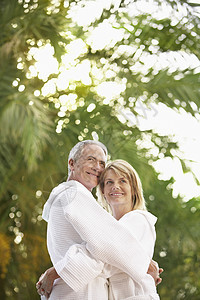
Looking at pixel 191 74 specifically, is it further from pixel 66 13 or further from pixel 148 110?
pixel 66 13

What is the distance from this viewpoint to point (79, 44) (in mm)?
3234

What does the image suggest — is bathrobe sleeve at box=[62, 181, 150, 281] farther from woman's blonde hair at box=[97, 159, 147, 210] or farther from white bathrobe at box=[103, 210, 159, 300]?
woman's blonde hair at box=[97, 159, 147, 210]

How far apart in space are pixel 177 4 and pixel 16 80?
1.07 m

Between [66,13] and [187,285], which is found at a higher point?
[66,13]

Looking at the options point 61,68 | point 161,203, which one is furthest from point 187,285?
point 61,68

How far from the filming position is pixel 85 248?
3.76 ft

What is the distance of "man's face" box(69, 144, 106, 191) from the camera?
1.33 metres

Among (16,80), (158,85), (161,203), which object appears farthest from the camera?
(161,203)

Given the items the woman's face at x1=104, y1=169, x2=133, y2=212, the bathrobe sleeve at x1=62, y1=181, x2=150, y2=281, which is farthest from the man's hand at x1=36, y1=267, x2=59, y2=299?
the woman's face at x1=104, y1=169, x2=133, y2=212

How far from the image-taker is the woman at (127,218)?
3.82 ft

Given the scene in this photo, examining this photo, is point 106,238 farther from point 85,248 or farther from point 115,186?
point 115,186

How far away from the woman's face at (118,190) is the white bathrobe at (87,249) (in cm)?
12

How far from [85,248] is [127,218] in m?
0.15

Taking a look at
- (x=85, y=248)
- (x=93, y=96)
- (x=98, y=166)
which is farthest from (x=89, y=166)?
(x=93, y=96)
